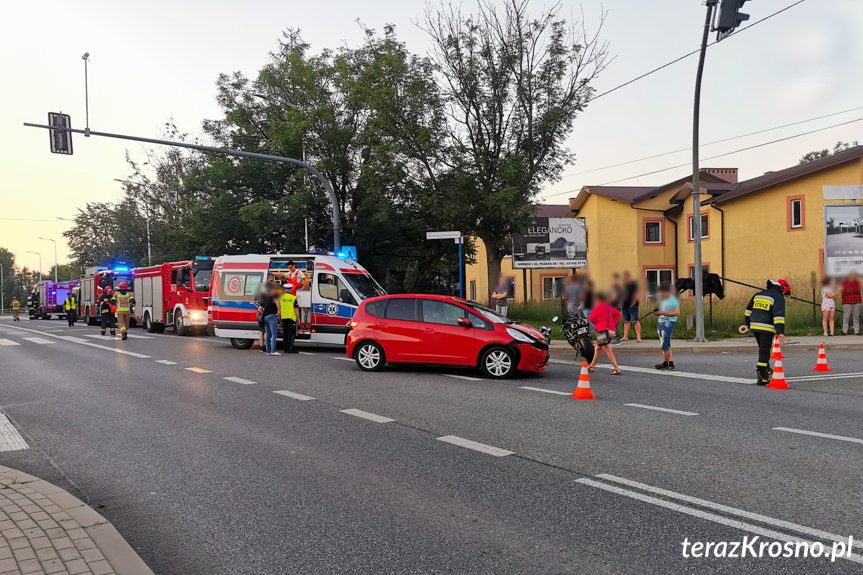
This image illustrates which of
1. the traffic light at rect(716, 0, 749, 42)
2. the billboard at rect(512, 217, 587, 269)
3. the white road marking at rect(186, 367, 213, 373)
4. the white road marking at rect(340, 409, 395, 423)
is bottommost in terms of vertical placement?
the white road marking at rect(340, 409, 395, 423)

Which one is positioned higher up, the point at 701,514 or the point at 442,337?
the point at 442,337

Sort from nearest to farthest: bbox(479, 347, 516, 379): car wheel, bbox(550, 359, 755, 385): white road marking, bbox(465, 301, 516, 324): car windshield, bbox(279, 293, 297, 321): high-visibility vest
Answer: bbox(550, 359, 755, 385): white road marking < bbox(479, 347, 516, 379): car wheel < bbox(465, 301, 516, 324): car windshield < bbox(279, 293, 297, 321): high-visibility vest

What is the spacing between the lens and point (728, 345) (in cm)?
1698

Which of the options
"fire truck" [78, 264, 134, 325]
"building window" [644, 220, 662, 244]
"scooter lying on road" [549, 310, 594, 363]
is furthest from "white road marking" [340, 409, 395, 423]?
"building window" [644, 220, 662, 244]

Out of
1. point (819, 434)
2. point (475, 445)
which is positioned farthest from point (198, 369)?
point (819, 434)

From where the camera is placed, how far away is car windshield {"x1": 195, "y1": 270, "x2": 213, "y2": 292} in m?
25.8

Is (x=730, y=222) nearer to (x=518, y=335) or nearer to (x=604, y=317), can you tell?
(x=604, y=317)

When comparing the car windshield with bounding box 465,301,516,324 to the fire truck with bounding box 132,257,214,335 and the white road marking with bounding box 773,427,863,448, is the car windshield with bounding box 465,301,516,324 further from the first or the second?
the fire truck with bounding box 132,257,214,335

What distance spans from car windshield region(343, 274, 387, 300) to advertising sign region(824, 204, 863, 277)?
13.1 m

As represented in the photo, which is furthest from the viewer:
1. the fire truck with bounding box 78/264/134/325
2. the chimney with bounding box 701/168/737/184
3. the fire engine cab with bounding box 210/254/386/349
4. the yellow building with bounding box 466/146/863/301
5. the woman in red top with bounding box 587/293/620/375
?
the chimney with bounding box 701/168/737/184

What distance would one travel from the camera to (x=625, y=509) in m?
4.76

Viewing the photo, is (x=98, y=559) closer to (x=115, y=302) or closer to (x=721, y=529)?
(x=721, y=529)

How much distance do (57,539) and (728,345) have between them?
16013mm

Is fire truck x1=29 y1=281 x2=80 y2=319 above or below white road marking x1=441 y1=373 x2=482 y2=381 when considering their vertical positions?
above
